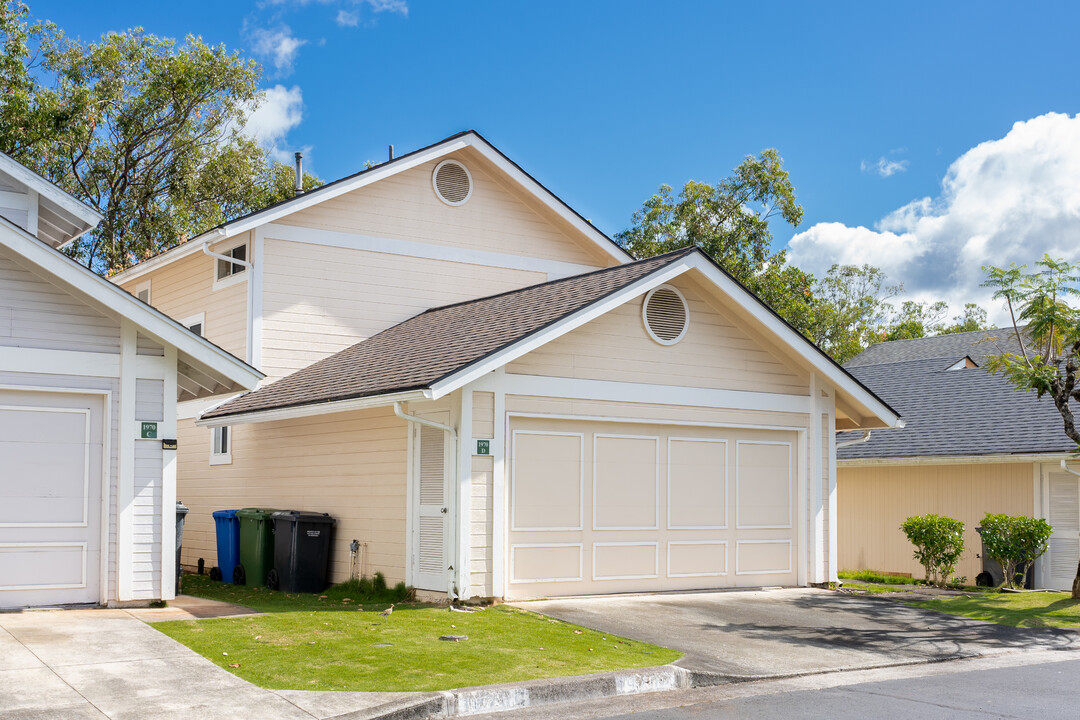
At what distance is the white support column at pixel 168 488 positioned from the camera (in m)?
12.7

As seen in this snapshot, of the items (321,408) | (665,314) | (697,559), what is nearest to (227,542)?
(321,408)

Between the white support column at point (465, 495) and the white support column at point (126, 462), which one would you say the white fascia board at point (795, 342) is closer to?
the white support column at point (465, 495)

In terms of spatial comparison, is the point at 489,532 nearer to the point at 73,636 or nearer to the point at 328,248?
the point at 73,636

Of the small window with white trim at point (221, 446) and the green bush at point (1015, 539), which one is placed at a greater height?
the small window with white trim at point (221, 446)

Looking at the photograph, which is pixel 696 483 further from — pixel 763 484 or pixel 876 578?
pixel 876 578

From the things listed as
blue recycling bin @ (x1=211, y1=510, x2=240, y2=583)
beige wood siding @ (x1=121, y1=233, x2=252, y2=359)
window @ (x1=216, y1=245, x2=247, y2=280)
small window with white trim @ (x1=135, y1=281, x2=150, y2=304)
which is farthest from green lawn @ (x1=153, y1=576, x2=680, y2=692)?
small window with white trim @ (x1=135, y1=281, x2=150, y2=304)

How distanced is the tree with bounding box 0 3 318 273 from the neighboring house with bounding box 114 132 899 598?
14167mm

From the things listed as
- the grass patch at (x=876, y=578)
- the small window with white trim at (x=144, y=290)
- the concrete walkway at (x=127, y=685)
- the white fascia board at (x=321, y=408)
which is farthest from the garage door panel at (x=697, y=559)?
the small window with white trim at (x=144, y=290)

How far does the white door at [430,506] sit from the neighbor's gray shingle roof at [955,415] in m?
8.73

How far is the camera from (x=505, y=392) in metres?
14.1

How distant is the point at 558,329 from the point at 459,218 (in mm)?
7044

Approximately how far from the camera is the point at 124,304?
12156mm

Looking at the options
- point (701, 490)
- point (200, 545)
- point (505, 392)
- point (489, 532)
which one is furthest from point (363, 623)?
point (200, 545)

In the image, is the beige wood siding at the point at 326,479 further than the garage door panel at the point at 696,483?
No
